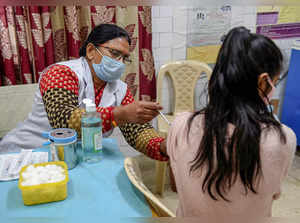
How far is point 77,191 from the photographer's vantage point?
30.4 inches

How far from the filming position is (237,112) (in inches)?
19.3

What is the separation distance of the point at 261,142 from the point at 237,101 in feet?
0.27

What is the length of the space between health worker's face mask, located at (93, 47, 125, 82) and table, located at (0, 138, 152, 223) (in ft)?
1.50

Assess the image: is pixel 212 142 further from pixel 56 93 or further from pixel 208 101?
pixel 56 93

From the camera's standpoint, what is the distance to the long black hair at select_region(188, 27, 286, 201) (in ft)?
1.54

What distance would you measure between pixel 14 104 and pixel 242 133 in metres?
1.43

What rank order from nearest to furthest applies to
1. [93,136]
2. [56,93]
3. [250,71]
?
[250,71], [93,136], [56,93]

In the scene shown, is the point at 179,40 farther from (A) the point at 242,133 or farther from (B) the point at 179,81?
(A) the point at 242,133

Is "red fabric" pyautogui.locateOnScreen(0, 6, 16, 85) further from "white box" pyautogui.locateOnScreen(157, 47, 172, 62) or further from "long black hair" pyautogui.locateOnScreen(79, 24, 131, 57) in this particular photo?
"white box" pyautogui.locateOnScreen(157, 47, 172, 62)

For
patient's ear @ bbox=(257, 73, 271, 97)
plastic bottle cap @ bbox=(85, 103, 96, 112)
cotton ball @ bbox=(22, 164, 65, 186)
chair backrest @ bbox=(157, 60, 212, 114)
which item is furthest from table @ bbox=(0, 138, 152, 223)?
chair backrest @ bbox=(157, 60, 212, 114)

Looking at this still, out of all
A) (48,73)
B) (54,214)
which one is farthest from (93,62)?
(54,214)

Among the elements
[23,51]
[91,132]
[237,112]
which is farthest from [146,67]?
[237,112]

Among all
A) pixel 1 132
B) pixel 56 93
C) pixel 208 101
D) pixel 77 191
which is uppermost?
pixel 208 101

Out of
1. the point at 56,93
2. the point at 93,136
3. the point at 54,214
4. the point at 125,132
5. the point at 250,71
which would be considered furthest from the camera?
the point at 125,132
